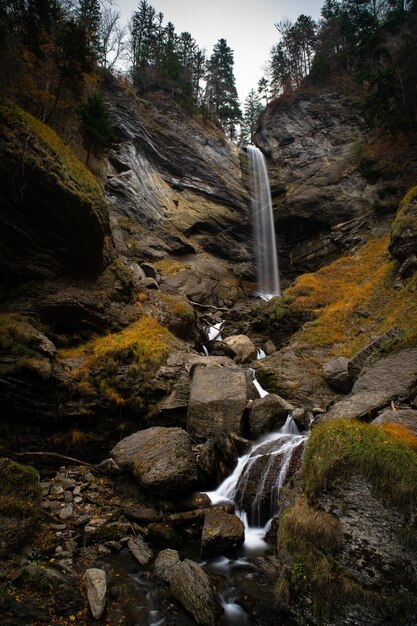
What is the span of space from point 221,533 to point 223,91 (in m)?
55.6

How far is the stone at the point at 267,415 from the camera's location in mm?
10289

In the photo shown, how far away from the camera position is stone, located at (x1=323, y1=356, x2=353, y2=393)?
12.3m

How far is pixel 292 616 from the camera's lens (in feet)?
15.9

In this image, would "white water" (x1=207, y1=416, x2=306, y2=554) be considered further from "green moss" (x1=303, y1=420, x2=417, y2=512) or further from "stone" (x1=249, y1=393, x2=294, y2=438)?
"green moss" (x1=303, y1=420, x2=417, y2=512)

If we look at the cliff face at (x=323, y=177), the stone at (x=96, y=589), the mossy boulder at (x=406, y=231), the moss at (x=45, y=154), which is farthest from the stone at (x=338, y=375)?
the cliff face at (x=323, y=177)

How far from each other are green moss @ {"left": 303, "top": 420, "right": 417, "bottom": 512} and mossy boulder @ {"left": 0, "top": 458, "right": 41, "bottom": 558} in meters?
4.79

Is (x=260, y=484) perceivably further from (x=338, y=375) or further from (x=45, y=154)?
(x=45, y=154)

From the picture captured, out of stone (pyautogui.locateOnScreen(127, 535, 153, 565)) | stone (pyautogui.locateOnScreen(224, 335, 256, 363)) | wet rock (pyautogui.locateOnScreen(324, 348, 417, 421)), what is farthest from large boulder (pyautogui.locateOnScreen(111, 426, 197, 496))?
stone (pyautogui.locateOnScreen(224, 335, 256, 363))

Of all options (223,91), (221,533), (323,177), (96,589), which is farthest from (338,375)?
(223,91)

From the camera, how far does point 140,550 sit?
6195mm

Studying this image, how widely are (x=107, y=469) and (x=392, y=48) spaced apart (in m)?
46.4

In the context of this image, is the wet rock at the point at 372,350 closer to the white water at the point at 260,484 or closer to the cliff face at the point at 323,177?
the white water at the point at 260,484

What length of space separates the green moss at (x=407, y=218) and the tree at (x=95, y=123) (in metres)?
16.7

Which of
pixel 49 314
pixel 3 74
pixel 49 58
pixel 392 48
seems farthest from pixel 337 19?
pixel 49 314
